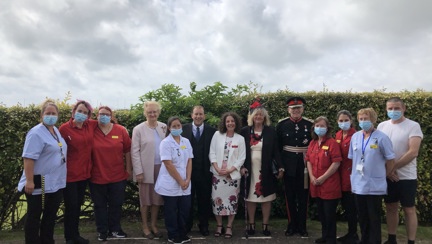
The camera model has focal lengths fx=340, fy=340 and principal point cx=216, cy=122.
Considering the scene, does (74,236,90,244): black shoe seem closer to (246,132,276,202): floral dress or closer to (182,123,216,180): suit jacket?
(182,123,216,180): suit jacket

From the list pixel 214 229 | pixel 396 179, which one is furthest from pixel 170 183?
pixel 396 179

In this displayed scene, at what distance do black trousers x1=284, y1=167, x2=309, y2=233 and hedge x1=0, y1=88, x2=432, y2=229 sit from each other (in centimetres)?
78

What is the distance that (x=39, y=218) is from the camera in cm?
428

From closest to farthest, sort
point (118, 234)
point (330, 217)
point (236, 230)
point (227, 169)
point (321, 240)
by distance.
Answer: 1. point (330, 217)
2. point (321, 240)
3. point (227, 169)
4. point (118, 234)
5. point (236, 230)

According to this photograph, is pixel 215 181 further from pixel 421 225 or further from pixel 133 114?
pixel 421 225

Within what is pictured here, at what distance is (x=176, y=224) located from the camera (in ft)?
16.5

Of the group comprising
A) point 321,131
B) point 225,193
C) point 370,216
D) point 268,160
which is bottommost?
point 370,216

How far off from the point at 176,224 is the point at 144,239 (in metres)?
0.67

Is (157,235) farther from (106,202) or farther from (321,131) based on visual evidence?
(321,131)

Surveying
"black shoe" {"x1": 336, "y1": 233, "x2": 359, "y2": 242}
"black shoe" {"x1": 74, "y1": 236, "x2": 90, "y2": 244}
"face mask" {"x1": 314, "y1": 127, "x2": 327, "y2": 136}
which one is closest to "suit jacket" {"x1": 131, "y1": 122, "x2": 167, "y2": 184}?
"black shoe" {"x1": 74, "y1": 236, "x2": 90, "y2": 244}

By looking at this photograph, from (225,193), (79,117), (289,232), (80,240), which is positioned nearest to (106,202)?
(80,240)

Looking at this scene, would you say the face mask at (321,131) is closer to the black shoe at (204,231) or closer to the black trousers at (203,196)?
the black trousers at (203,196)

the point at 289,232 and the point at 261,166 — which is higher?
the point at 261,166

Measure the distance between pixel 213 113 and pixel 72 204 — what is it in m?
2.92
